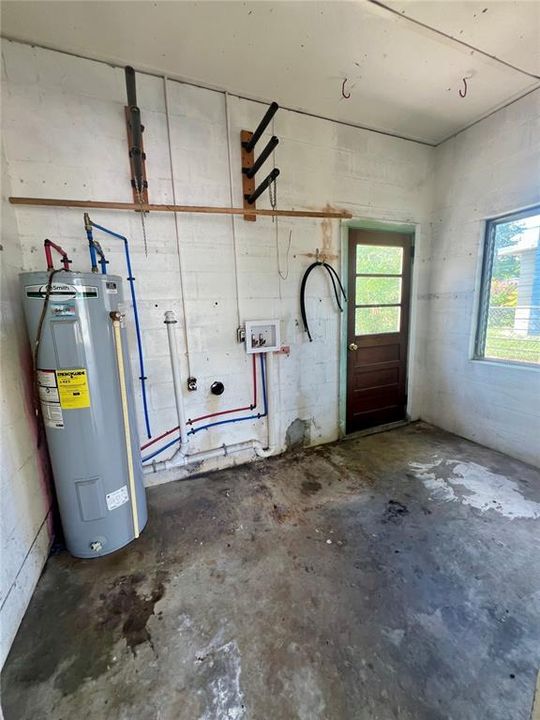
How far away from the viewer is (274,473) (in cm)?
249

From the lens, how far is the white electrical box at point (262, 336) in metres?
2.42

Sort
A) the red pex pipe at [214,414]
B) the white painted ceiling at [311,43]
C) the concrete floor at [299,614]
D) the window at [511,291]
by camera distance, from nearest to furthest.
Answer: the concrete floor at [299,614]
the white painted ceiling at [311,43]
the red pex pipe at [214,414]
the window at [511,291]

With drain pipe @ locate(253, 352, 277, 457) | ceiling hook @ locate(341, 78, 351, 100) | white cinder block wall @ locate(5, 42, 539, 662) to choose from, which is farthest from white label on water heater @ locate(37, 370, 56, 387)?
ceiling hook @ locate(341, 78, 351, 100)

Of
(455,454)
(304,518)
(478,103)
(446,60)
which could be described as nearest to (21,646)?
(304,518)

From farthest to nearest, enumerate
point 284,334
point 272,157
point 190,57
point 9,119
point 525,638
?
1. point 284,334
2. point 272,157
3. point 190,57
4. point 9,119
5. point 525,638

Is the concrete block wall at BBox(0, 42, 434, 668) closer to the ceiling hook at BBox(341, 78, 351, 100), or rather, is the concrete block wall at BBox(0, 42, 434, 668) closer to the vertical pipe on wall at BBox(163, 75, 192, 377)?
the vertical pipe on wall at BBox(163, 75, 192, 377)

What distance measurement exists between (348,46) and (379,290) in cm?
180

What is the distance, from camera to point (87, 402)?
5.01ft

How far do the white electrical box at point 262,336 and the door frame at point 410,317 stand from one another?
72 centimetres

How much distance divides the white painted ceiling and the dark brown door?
1.08 meters

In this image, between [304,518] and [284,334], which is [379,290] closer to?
[284,334]

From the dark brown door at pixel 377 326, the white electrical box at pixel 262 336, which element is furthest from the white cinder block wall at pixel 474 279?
the white electrical box at pixel 262 336

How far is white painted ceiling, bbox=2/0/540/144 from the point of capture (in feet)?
5.09

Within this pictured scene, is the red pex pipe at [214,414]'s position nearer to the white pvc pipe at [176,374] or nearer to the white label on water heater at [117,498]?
the white pvc pipe at [176,374]
